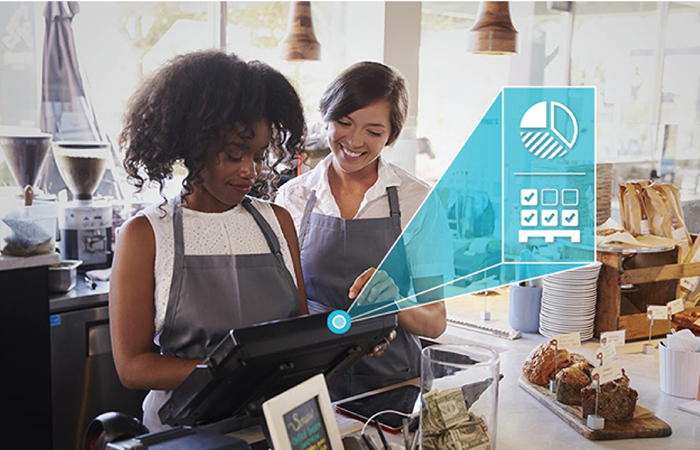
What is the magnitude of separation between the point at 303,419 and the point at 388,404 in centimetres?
58

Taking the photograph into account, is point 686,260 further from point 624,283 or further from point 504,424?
point 504,424

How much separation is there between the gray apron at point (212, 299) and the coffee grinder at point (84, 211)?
66.9 inches

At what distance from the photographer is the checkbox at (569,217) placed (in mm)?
1177

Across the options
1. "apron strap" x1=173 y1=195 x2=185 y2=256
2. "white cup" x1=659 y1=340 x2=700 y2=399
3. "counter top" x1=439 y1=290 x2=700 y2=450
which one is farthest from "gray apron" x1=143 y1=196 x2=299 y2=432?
"white cup" x1=659 y1=340 x2=700 y2=399

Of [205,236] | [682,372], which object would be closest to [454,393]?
[205,236]

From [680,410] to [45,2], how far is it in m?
3.05

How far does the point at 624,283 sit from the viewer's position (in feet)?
7.86

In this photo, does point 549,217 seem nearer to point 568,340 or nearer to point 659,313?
point 568,340

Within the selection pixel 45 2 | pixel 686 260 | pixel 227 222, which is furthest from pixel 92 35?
pixel 686 260

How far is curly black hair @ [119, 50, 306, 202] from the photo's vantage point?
4.92 feet

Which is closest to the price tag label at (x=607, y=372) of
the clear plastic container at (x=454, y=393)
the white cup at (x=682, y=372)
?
the white cup at (x=682, y=372)

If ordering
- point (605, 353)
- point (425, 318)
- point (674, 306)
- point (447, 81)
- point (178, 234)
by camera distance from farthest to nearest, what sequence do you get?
point (447, 81) < point (674, 306) < point (425, 318) < point (605, 353) < point (178, 234)

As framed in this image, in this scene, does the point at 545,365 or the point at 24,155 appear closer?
the point at 545,365

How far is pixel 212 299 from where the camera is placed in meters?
1.57
